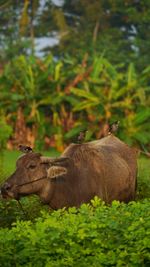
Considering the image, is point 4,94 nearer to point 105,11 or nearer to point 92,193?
point 92,193

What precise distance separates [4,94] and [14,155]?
292 centimetres

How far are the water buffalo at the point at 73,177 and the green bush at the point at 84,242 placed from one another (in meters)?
2.70

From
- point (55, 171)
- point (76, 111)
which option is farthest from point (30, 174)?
point (76, 111)

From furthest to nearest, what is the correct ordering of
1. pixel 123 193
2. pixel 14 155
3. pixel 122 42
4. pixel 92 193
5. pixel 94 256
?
pixel 122 42, pixel 14 155, pixel 123 193, pixel 92 193, pixel 94 256

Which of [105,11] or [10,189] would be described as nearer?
[10,189]

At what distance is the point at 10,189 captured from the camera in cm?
1035

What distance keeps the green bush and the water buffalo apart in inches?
106

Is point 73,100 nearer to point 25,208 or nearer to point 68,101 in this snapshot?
point 68,101

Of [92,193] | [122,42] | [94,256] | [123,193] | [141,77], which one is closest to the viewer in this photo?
[94,256]

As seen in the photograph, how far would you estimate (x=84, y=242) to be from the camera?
7484mm

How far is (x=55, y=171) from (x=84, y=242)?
304 cm

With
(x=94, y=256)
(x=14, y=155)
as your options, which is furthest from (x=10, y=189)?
(x=14, y=155)

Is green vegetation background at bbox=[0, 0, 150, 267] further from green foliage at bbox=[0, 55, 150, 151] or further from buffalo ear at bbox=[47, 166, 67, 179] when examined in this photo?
buffalo ear at bbox=[47, 166, 67, 179]

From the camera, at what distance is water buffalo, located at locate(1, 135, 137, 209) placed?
10.5 meters
